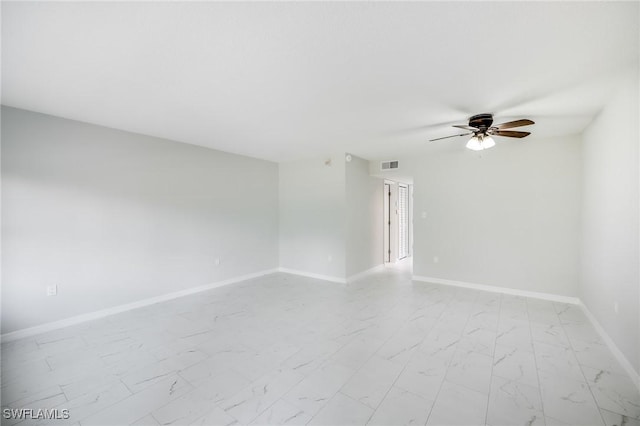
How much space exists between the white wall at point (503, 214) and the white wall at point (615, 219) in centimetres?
49

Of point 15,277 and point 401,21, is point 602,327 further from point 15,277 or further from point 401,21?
point 15,277

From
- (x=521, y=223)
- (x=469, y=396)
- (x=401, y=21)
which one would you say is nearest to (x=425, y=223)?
(x=521, y=223)

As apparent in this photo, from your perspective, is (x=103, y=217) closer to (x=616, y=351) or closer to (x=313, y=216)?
(x=313, y=216)

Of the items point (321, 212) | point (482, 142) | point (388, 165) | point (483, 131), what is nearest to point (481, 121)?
point (483, 131)

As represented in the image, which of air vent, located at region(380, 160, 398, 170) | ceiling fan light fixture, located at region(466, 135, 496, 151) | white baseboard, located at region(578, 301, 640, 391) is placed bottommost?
white baseboard, located at region(578, 301, 640, 391)

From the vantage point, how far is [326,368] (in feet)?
7.65

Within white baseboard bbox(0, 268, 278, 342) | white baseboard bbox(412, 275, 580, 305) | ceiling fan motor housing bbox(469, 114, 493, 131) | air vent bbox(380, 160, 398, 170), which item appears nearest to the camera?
white baseboard bbox(0, 268, 278, 342)

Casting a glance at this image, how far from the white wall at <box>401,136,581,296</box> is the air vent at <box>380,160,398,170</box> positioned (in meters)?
0.23

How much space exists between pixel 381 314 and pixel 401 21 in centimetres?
322

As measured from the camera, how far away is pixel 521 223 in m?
4.28

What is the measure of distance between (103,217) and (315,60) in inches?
134

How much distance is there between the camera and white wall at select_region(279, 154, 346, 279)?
5145 mm

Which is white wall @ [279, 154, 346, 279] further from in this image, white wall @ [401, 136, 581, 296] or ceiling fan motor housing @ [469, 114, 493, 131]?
ceiling fan motor housing @ [469, 114, 493, 131]

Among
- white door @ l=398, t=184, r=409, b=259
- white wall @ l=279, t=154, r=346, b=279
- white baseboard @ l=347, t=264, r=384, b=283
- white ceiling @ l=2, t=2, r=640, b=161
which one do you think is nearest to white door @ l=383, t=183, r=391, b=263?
white baseboard @ l=347, t=264, r=384, b=283
